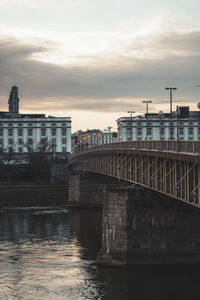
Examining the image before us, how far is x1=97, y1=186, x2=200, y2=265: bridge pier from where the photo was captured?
63531 mm

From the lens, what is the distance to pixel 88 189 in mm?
139000

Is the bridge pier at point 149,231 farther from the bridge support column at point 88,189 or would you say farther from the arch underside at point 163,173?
the bridge support column at point 88,189

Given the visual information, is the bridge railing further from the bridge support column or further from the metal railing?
the bridge support column

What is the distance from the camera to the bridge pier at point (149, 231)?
2501 inches

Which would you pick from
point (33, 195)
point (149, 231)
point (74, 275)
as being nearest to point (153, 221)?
point (149, 231)

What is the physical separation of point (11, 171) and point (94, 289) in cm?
13250

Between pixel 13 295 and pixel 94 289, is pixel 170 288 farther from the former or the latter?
pixel 13 295

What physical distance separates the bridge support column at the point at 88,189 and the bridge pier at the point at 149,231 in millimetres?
71372

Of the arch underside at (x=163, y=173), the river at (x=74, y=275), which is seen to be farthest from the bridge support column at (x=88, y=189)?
the river at (x=74, y=275)

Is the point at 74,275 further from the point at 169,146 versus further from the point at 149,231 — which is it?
the point at 169,146

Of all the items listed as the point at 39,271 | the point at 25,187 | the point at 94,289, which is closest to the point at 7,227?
the point at 39,271

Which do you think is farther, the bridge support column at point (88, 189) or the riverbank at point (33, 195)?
the riverbank at point (33, 195)

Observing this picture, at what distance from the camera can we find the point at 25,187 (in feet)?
533

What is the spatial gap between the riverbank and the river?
5826 cm
